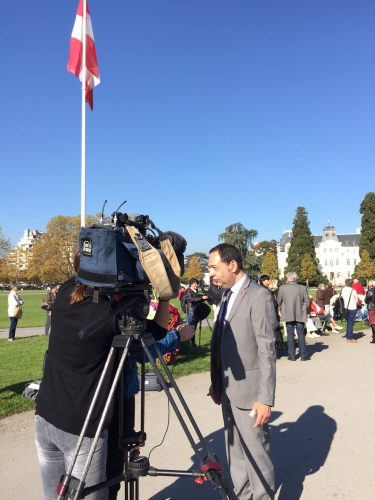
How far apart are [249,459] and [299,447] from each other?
70.2 inches

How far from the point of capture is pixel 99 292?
214 cm

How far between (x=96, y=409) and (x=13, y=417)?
4.37m

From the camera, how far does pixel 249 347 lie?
316 cm

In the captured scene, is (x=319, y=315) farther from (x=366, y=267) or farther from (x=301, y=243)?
(x=301, y=243)

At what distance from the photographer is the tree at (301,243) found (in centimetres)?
8181

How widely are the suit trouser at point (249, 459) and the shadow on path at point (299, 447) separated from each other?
59 cm

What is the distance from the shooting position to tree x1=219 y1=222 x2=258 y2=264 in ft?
253

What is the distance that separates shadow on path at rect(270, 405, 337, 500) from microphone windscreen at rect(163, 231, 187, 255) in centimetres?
264

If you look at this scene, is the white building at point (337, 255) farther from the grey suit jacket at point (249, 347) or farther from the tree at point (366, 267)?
the grey suit jacket at point (249, 347)

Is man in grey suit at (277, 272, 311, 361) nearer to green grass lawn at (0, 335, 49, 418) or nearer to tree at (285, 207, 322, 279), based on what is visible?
green grass lawn at (0, 335, 49, 418)

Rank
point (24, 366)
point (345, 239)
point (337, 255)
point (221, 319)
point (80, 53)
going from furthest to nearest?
point (345, 239)
point (337, 255)
point (80, 53)
point (24, 366)
point (221, 319)

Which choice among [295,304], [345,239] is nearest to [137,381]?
[295,304]

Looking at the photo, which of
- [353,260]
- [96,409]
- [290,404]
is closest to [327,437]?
[290,404]

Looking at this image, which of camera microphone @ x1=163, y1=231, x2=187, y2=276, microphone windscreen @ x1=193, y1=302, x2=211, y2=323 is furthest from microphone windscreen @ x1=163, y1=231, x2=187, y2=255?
microphone windscreen @ x1=193, y1=302, x2=211, y2=323
